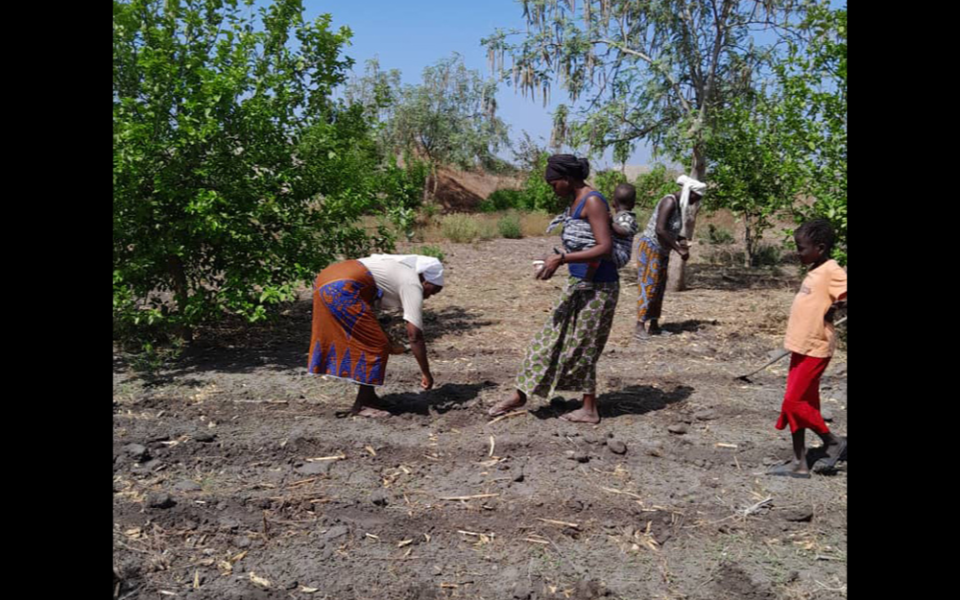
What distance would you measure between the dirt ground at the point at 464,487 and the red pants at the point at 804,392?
1.31 feet

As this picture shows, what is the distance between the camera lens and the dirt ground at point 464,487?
3.38m

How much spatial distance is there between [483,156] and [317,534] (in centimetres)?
2885

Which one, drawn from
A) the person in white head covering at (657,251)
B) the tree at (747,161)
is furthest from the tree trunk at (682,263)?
the person in white head covering at (657,251)

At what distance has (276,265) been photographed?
687 cm

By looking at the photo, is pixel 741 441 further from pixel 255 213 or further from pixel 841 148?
pixel 255 213

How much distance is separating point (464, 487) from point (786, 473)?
75.4 inches

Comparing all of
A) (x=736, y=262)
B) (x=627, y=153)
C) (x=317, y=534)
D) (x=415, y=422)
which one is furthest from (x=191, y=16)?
(x=736, y=262)

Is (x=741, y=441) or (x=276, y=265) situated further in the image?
(x=276, y=265)

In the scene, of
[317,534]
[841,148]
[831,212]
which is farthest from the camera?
[841,148]

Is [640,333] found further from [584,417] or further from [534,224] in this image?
[534,224]

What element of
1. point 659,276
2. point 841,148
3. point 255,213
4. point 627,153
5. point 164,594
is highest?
point 627,153

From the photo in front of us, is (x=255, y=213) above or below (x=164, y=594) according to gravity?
above

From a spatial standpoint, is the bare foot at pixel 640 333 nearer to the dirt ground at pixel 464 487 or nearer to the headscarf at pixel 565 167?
the dirt ground at pixel 464 487

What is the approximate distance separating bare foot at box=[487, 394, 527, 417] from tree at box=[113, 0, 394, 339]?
2.24 metres
